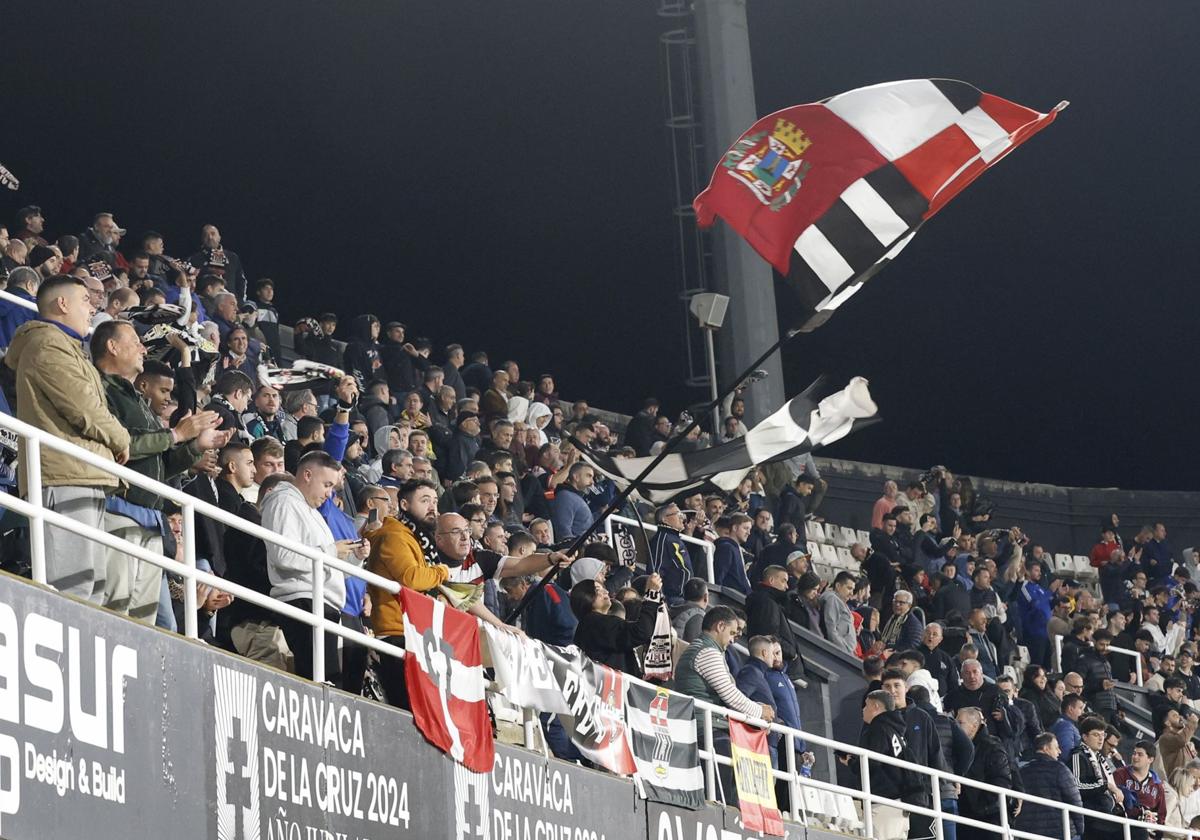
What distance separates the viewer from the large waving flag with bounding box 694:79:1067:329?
12344 mm

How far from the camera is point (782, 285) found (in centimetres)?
3209

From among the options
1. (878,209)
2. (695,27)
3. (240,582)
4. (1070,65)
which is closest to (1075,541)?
(1070,65)

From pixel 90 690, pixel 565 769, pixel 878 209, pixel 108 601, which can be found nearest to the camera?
pixel 90 690

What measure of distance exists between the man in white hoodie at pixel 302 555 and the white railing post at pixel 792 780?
4490 mm

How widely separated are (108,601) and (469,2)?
22.5 metres

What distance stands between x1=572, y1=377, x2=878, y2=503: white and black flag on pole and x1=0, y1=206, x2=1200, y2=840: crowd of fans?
0.34 meters

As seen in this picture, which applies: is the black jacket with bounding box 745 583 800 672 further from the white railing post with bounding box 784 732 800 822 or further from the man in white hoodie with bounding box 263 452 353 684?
the man in white hoodie with bounding box 263 452 353 684

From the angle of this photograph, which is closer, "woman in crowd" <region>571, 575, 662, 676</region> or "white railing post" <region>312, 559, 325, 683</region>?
"white railing post" <region>312, 559, 325, 683</region>

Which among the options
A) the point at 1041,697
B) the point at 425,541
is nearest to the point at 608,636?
the point at 425,541

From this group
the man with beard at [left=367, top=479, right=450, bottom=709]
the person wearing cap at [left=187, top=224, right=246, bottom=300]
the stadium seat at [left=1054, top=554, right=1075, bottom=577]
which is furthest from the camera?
the stadium seat at [left=1054, top=554, right=1075, bottom=577]

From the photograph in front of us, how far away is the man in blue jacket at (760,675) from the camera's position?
13375 mm

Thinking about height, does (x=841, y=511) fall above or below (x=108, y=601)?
above

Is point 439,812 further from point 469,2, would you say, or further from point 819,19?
point 819,19

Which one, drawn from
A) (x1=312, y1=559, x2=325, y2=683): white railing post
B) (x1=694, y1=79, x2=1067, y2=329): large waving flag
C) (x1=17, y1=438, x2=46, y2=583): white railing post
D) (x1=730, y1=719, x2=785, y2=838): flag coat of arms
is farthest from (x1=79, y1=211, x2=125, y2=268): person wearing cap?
(x1=17, y1=438, x2=46, y2=583): white railing post
